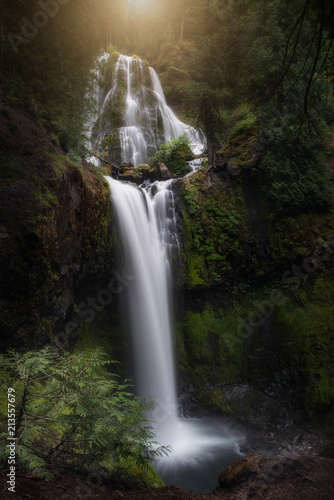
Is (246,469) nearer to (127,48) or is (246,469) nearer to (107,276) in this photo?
(107,276)

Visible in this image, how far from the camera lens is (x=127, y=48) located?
28.1m

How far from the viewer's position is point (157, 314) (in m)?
8.78

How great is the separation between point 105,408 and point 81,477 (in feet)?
2.23

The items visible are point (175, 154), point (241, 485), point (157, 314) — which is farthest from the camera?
point (175, 154)

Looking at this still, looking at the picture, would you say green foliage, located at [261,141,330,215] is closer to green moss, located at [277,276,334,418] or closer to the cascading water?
green moss, located at [277,276,334,418]

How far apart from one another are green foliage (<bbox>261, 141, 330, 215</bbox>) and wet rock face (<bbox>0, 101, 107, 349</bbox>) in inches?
259

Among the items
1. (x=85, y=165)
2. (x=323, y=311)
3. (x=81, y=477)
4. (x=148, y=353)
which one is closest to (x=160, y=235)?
(x=85, y=165)

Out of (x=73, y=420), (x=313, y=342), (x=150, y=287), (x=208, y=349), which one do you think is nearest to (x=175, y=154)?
(x=150, y=287)

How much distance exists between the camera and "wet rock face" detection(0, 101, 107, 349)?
14.1 feet

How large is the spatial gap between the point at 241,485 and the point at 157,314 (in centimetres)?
545

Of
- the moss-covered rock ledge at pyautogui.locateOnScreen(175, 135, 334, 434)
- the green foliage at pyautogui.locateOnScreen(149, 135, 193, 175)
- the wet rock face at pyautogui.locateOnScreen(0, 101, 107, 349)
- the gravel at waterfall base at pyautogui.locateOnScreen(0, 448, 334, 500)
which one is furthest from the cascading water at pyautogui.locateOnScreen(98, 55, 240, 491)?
the green foliage at pyautogui.locateOnScreen(149, 135, 193, 175)

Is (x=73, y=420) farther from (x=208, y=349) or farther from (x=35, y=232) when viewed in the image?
(x=208, y=349)

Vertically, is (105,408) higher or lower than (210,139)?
lower

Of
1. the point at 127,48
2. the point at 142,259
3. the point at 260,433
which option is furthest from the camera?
the point at 127,48
